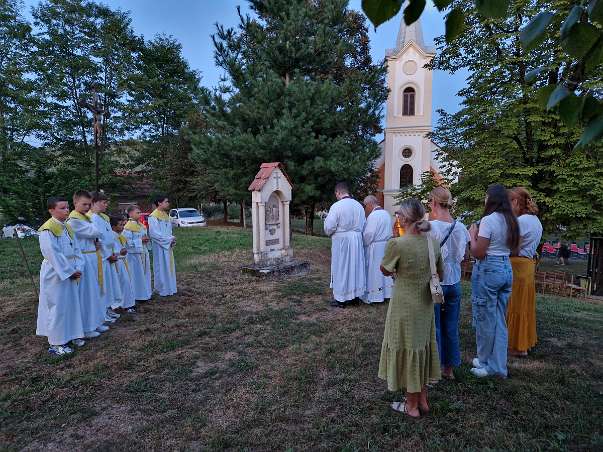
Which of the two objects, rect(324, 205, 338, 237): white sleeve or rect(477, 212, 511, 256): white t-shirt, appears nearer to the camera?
rect(477, 212, 511, 256): white t-shirt

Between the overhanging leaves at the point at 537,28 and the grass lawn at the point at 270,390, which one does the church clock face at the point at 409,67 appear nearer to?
the grass lawn at the point at 270,390

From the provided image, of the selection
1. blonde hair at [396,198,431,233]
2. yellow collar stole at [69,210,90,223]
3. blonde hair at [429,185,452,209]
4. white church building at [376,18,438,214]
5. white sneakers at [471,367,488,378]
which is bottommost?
white sneakers at [471,367,488,378]

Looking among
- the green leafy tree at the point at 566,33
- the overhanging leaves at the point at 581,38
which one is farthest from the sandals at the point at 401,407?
the overhanging leaves at the point at 581,38

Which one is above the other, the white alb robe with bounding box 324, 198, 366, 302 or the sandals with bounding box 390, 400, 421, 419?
the white alb robe with bounding box 324, 198, 366, 302

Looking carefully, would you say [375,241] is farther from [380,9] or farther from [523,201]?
[380,9]

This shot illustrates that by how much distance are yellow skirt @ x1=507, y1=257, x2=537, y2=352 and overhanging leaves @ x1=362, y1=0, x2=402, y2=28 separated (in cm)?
391

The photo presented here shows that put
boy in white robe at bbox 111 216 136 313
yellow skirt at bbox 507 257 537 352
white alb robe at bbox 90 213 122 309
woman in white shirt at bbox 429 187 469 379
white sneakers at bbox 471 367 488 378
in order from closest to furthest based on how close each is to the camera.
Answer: woman in white shirt at bbox 429 187 469 379
white sneakers at bbox 471 367 488 378
yellow skirt at bbox 507 257 537 352
white alb robe at bbox 90 213 122 309
boy in white robe at bbox 111 216 136 313

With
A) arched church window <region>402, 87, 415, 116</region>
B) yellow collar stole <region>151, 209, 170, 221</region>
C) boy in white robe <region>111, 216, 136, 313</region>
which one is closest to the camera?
boy in white robe <region>111, 216, 136, 313</region>

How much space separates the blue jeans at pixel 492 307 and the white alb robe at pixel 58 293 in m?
4.69

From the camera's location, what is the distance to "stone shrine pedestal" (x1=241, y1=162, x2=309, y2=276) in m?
9.11

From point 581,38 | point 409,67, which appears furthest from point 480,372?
point 409,67

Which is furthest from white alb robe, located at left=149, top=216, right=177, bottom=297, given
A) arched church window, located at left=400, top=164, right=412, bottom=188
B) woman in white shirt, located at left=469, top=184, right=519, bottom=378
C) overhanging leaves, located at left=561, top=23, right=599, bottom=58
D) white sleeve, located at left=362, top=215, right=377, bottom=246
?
arched church window, located at left=400, top=164, right=412, bottom=188

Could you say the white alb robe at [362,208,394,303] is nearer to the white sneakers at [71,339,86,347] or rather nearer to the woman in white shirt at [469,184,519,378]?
the woman in white shirt at [469,184,519,378]

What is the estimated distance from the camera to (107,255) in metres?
5.98
